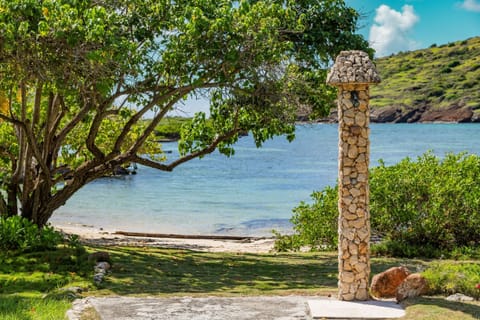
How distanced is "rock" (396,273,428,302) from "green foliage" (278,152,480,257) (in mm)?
6336

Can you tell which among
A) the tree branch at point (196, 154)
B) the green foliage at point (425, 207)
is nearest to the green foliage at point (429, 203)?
the green foliage at point (425, 207)

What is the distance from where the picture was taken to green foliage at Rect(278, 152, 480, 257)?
16.4 metres

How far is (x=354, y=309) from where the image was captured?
930 cm

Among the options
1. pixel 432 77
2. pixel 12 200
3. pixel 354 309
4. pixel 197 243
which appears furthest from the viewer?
pixel 432 77

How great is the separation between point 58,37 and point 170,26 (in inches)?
101

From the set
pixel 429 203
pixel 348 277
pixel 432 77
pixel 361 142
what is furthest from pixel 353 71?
pixel 432 77

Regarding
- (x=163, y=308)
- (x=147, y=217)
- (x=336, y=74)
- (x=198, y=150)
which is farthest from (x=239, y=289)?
(x=147, y=217)

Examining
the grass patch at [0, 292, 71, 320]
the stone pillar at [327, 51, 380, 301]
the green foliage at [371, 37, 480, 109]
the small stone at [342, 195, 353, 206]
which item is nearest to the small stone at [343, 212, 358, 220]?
the stone pillar at [327, 51, 380, 301]

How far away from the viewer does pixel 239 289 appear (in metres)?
11.4

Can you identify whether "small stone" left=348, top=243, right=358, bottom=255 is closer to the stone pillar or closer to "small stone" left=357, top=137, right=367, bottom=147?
the stone pillar

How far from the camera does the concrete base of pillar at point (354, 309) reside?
29.4ft

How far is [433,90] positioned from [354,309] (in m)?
108

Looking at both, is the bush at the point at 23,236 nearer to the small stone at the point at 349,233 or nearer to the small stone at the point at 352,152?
the small stone at the point at 349,233

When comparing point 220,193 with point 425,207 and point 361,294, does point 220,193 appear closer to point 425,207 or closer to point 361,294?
point 425,207
